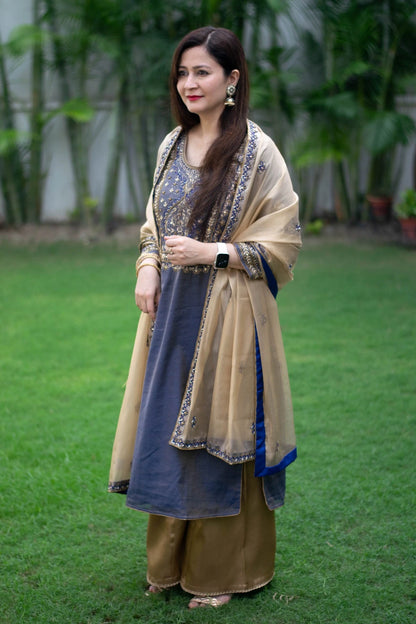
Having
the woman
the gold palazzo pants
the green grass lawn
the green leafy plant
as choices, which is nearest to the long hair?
the woman

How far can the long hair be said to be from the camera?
2.17 m

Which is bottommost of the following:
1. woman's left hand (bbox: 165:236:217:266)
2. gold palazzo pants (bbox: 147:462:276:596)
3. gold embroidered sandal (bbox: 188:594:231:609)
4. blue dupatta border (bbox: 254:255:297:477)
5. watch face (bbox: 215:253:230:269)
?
gold embroidered sandal (bbox: 188:594:231:609)

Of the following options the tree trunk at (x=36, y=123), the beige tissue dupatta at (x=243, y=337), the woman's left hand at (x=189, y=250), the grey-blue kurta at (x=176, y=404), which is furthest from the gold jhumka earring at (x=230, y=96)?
the tree trunk at (x=36, y=123)

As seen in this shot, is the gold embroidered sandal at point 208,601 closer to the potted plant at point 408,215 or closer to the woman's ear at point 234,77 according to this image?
the woman's ear at point 234,77

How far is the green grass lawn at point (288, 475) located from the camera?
2438mm

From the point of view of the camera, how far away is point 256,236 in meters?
2.24

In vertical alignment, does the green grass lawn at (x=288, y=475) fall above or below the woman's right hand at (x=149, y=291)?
below

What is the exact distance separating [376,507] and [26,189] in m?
7.64

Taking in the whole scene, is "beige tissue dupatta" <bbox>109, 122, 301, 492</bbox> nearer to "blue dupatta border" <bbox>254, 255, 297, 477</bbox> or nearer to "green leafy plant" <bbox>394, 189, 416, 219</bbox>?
"blue dupatta border" <bbox>254, 255, 297, 477</bbox>

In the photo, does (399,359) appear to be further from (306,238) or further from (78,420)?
(306,238)

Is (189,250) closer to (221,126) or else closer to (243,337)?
(243,337)

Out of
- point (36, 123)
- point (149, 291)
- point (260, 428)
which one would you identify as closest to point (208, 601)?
point (260, 428)

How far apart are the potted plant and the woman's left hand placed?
6.84 m

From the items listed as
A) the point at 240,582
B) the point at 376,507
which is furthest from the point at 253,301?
the point at 376,507
